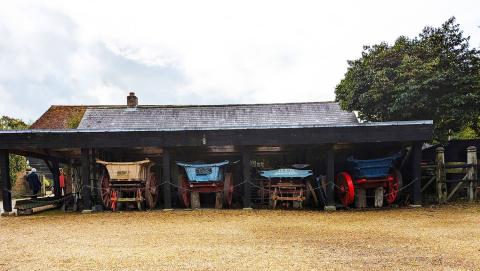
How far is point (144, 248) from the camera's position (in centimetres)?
662

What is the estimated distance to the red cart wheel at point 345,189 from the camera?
11742mm

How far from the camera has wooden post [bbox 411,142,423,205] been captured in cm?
1196

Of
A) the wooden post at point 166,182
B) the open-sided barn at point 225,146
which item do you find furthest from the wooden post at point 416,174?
the wooden post at point 166,182

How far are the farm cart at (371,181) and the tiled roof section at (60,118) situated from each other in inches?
814

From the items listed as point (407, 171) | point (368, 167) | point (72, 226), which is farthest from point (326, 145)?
point (72, 226)

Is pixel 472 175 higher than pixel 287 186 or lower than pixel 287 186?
higher

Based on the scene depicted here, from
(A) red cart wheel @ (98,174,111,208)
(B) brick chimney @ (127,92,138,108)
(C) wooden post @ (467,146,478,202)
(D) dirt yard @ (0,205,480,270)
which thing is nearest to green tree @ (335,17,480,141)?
(C) wooden post @ (467,146,478,202)

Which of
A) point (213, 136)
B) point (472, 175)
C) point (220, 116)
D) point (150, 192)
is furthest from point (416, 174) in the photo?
point (220, 116)

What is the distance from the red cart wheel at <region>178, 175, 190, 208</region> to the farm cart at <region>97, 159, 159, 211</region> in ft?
3.31

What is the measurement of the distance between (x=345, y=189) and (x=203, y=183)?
4.82 metres

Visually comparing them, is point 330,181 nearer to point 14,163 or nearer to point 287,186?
point 287,186

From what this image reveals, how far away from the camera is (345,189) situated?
1217 centimetres

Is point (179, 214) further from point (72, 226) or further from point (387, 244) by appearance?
point (387, 244)

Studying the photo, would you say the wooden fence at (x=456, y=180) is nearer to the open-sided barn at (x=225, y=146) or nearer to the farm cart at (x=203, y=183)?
the open-sided barn at (x=225, y=146)
